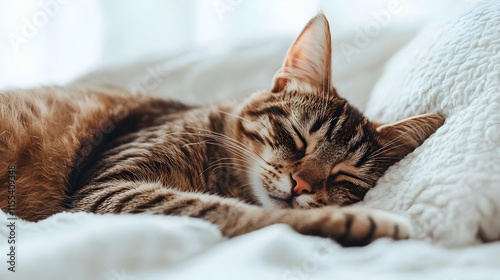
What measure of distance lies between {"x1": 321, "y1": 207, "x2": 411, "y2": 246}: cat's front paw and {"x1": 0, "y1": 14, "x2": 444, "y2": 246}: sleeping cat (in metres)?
0.15

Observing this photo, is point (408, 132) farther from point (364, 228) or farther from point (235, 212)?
point (235, 212)

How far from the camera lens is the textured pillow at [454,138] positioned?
0.70 m

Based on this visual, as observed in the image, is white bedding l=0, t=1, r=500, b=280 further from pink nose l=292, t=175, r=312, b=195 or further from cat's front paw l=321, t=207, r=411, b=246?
pink nose l=292, t=175, r=312, b=195

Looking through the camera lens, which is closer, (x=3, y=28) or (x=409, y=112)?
(x=409, y=112)

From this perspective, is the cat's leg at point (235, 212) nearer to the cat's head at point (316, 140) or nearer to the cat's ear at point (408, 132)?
the cat's head at point (316, 140)

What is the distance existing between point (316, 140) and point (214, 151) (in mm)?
311

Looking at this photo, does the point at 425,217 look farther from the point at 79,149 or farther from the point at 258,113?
the point at 79,149

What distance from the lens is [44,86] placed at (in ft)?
4.73

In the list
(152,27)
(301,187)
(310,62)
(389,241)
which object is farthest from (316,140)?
(152,27)

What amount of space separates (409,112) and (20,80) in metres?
1.64

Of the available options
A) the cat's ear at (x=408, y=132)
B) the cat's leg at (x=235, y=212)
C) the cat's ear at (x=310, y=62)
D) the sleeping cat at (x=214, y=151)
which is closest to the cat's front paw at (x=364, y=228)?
the cat's leg at (x=235, y=212)

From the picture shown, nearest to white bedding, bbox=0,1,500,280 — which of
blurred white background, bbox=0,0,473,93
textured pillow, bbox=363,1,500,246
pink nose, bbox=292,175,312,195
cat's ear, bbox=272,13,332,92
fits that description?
textured pillow, bbox=363,1,500,246

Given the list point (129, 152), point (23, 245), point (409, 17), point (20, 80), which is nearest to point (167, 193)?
point (129, 152)

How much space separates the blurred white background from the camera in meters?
1.87
